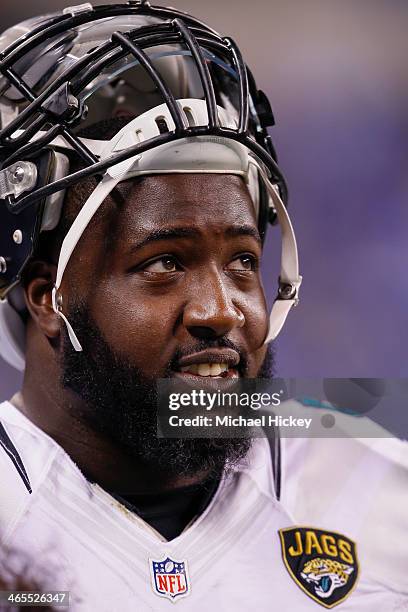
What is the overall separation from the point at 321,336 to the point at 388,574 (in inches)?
12.9

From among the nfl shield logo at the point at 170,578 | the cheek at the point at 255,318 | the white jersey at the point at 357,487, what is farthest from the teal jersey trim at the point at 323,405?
the nfl shield logo at the point at 170,578

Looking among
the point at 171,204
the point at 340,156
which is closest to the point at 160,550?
the point at 171,204

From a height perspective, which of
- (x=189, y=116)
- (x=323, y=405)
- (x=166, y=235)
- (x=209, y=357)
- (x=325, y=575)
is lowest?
(x=325, y=575)

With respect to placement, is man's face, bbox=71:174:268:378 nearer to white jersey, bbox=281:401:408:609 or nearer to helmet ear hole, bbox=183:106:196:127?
helmet ear hole, bbox=183:106:196:127

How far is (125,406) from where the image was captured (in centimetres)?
89

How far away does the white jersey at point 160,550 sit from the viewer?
84 cm

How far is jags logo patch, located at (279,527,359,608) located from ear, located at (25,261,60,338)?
345mm

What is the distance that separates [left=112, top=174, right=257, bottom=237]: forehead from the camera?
0.86 metres

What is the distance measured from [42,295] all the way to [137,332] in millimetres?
143

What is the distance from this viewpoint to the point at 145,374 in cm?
88

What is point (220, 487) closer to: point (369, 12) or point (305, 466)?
point (305, 466)

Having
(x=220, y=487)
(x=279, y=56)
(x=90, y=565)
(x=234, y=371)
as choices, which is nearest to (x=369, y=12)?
(x=279, y=56)

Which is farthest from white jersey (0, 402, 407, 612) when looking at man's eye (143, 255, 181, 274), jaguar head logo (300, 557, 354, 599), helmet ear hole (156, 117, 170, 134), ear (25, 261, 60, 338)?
helmet ear hole (156, 117, 170, 134)

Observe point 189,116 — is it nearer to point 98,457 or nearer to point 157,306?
point 157,306
